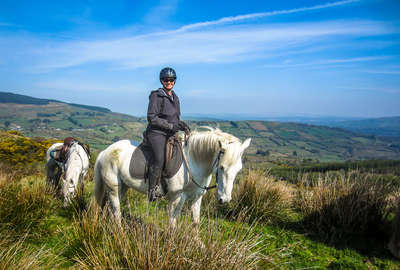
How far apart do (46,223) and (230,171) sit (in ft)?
12.6

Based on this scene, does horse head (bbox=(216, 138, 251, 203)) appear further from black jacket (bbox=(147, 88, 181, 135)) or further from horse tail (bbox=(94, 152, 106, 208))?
horse tail (bbox=(94, 152, 106, 208))

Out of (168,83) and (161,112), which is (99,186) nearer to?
(161,112)

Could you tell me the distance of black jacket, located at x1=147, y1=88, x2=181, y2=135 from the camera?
4.26 meters

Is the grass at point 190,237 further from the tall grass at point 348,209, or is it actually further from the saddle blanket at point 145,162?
the saddle blanket at point 145,162

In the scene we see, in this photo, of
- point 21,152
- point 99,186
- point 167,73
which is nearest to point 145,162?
point 99,186

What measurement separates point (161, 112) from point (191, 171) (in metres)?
1.29

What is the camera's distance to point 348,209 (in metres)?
5.19

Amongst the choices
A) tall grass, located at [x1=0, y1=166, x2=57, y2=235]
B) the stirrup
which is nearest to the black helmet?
the stirrup

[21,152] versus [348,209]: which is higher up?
[348,209]

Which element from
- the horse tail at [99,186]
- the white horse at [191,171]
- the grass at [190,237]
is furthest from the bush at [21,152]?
the white horse at [191,171]

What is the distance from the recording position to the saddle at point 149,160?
4.36 metres

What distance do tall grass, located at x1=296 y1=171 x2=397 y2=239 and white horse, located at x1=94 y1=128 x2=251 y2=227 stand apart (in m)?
2.85

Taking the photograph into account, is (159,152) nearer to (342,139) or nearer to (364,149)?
(364,149)

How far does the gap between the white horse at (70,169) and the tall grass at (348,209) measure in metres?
5.88
